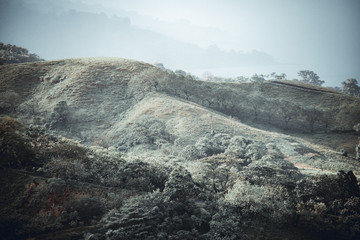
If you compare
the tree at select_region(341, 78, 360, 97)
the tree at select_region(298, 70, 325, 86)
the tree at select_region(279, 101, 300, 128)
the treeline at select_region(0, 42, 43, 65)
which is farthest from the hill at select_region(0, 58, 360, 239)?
the tree at select_region(298, 70, 325, 86)

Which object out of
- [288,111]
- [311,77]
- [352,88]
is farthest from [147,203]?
[311,77]

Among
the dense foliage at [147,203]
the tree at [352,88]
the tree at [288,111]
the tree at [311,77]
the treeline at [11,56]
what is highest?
the tree at [311,77]

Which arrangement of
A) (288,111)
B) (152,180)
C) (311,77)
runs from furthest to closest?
1. (311,77)
2. (288,111)
3. (152,180)

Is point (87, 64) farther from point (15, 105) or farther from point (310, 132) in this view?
point (310, 132)

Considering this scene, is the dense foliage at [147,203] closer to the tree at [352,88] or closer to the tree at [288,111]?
the tree at [288,111]

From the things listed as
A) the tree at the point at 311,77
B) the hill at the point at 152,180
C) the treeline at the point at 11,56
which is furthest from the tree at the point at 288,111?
the tree at the point at 311,77

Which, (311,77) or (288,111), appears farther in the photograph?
(311,77)

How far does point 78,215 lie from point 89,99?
33.5 meters

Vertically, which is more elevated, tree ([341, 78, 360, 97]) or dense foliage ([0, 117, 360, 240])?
tree ([341, 78, 360, 97])

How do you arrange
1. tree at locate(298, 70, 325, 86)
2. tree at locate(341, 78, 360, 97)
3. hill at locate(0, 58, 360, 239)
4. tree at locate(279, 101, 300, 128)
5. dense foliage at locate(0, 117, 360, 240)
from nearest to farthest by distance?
dense foliage at locate(0, 117, 360, 240), hill at locate(0, 58, 360, 239), tree at locate(279, 101, 300, 128), tree at locate(341, 78, 360, 97), tree at locate(298, 70, 325, 86)

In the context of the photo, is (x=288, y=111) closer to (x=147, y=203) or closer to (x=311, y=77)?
(x=147, y=203)

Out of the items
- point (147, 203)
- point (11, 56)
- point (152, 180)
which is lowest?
point (152, 180)

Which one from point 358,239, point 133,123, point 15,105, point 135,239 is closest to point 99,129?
point 133,123

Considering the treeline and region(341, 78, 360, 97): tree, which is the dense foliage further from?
region(341, 78, 360, 97): tree
